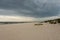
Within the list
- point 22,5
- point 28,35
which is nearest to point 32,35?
point 28,35

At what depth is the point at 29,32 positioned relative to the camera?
703 millimetres

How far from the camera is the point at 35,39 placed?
68cm

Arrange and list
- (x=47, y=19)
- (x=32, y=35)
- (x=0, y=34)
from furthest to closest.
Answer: (x=47, y=19)
(x=32, y=35)
(x=0, y=34)

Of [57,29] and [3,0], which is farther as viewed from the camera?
[57,29]

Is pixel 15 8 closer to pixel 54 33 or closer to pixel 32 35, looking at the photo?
pixel 32 35

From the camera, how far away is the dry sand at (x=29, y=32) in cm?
62

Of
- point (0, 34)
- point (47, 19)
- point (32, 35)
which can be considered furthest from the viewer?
point (47, 19)

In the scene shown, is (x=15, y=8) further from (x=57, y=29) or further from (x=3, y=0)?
(x=57, y=29)

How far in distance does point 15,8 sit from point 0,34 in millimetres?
266

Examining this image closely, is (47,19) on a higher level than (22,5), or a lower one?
lower

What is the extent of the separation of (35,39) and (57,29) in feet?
0.78

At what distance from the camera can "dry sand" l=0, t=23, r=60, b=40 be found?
62 centimetres

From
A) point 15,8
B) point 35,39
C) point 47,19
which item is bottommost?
point 35,39

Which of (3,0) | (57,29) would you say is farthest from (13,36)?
(57,29)
